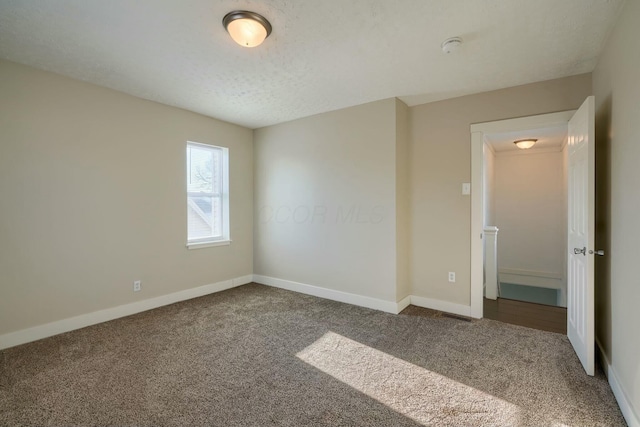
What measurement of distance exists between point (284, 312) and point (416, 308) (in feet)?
5.18

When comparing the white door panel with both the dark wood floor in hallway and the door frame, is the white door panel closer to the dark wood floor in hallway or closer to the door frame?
the dark wood floor in hallway

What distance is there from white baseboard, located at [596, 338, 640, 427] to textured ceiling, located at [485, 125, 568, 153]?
2.78 meters

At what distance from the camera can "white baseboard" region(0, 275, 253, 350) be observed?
2.70m

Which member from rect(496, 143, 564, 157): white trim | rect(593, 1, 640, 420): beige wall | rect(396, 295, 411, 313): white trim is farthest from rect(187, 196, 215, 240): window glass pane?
rect(496, 143, 564, 157): white trim

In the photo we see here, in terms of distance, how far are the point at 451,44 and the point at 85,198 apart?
12.1 ft

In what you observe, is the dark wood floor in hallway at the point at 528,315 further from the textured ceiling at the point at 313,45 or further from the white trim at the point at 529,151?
the white trim at the point at 529,151

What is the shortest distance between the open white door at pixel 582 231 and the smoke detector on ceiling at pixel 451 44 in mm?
1008

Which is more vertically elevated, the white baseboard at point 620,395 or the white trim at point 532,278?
the white baseboard at point 620,395

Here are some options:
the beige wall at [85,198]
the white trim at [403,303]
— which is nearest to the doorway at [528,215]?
the white trim at [403,303]

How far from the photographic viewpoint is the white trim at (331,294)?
3.55 meters

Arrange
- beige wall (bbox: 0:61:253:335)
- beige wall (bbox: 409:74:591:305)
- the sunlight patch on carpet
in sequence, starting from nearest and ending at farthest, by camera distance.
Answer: the sunlight patch on carpet < beige wall (bbox: 0:61:253:335) < beige wall (bbox: 409:74:591:305)

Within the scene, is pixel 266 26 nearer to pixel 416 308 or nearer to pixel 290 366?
pixel 290 366

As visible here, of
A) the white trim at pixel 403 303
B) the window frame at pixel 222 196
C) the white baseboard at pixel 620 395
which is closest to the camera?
the white baseboard at pixel 620 395

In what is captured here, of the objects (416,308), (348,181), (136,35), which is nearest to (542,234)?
(416,308)
